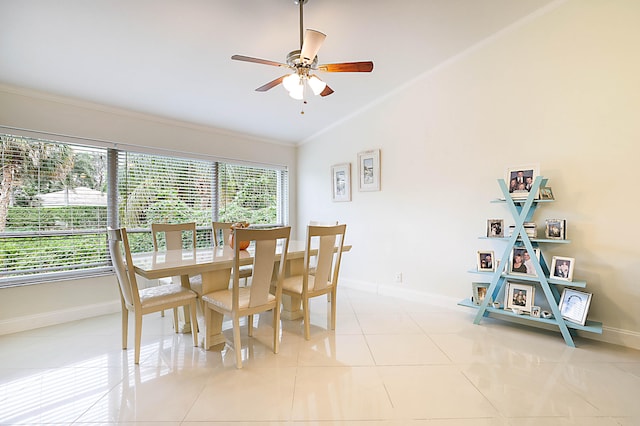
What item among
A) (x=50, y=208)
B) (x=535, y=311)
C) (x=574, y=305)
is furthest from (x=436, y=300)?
(x=50, y=208)

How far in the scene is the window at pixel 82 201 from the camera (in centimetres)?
290

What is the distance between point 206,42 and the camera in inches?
102

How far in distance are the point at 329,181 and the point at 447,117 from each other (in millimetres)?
1970

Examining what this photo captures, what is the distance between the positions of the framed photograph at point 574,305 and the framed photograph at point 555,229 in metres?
0.49

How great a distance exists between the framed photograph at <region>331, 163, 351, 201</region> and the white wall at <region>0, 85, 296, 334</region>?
6.41 feet

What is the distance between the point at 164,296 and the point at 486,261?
3.03 meters

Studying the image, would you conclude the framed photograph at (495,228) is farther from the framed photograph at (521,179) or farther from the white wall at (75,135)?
the white wall at (75,135)

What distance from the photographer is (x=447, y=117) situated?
11.6 feet

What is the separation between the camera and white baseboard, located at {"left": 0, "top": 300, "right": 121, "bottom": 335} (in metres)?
2.84

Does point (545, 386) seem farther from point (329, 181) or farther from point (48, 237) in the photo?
point (48, 237)

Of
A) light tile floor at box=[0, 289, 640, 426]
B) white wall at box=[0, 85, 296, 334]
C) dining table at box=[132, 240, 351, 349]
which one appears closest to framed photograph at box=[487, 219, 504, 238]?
light tile floor at box=[0, 289, 640, 426]

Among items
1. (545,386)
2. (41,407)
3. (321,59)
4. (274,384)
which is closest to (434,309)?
(545,386)

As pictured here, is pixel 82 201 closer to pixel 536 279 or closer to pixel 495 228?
pixel 495 228

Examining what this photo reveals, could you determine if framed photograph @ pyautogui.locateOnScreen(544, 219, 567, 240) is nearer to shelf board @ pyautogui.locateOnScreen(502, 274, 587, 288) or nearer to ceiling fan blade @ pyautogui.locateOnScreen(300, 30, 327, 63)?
shelf board @ pyautogui.locateOnScreen(502, 274, 587, 288)
